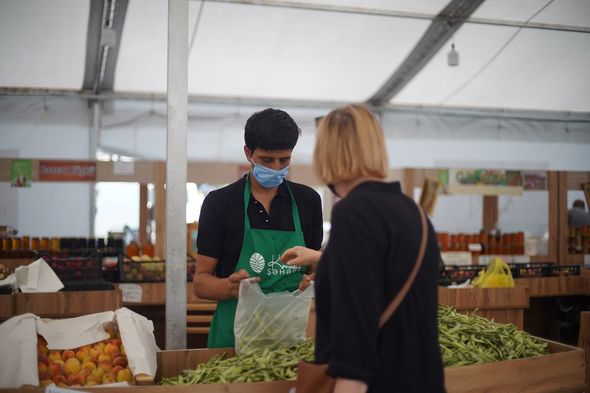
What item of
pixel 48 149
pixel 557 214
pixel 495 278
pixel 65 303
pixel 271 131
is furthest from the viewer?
pixel 48 149

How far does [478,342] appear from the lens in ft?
9.04

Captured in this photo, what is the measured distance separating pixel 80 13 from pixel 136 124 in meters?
2.58

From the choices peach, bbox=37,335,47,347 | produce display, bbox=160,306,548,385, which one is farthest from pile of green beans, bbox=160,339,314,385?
peach, bbox=37,335,47,347

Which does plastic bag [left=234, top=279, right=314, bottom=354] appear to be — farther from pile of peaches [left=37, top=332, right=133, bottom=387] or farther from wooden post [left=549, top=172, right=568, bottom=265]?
wooden post [left=549, top=172, right=568, bottom=265]

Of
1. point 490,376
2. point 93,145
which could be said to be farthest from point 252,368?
point 93,145

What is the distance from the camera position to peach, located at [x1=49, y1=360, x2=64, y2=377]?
103 inches

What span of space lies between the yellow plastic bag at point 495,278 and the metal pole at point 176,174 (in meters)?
3.27

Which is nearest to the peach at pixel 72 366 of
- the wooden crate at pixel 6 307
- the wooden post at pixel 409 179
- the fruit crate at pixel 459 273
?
the wooden crate at pixel 6 307

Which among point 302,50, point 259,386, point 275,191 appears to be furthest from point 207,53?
point 259,386

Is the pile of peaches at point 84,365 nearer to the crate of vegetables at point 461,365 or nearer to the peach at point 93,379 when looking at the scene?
the peach at point 93,379

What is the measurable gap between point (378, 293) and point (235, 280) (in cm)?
106

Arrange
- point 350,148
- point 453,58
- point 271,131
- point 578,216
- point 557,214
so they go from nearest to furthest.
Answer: point 350,148
point 271,131
point 557,214
point 578,216
point 453,58

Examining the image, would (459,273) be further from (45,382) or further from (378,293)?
(378,293)

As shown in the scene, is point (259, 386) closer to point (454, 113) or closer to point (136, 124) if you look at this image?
point (136, 124)
